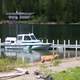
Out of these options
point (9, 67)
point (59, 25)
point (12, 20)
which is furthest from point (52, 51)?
point (59, 25)

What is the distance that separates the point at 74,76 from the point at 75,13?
72.1m

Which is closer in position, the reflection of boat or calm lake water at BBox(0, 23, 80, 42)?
the reflection of boat

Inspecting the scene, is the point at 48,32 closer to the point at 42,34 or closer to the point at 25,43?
the point at 42,34

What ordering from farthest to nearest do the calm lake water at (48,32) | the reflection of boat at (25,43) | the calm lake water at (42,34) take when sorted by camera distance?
1. the calm lake water at (48,32)
2. the reflection of boat at (25,43)
3. the calm lake water at (42,34)

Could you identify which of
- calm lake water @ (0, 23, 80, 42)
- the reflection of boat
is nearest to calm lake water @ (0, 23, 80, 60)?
calm lake water @ (0, 23, 80, 42)

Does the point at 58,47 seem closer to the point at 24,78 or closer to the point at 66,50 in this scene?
the point at 66,50

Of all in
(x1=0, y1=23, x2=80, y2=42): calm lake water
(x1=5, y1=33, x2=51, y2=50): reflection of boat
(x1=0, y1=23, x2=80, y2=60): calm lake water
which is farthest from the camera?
(x1=0, y1=23, x2=80, y2=42): calm lake water

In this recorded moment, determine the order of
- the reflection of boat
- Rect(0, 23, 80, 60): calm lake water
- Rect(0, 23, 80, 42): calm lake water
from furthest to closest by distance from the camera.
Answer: Rect(0, 23, 80, 42): calm lake water, the reflection of boat, Rect(0, 23, 80, 60): calm lake water

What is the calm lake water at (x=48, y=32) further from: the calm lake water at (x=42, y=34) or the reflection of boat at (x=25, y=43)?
the reflection of boat at (x=25, y=43)

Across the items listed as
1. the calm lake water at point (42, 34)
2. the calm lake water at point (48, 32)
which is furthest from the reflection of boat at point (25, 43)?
the calm lake water at point (48, 32)

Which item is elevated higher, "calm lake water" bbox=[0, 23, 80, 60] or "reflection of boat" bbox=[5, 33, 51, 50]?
"reflection of boat" bbox=[5, 33, 51, 50]

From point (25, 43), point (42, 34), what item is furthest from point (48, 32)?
point (25, 43)

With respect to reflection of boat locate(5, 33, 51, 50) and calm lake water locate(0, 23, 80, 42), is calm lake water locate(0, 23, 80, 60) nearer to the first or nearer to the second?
calm lake water locate(0, 23, 80, 42)

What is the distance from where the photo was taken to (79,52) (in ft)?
99.7
